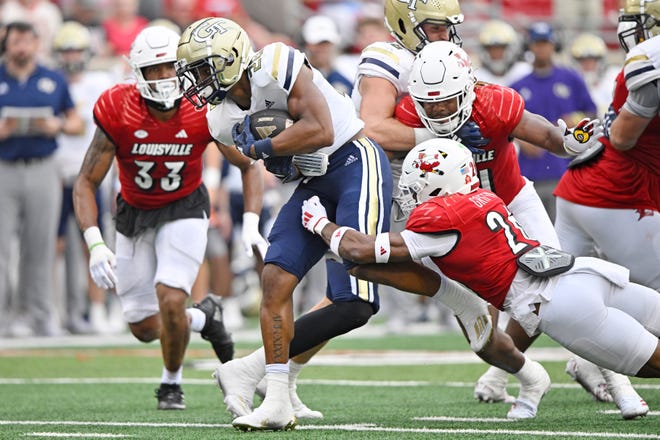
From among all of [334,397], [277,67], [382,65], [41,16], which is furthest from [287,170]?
[41,16]

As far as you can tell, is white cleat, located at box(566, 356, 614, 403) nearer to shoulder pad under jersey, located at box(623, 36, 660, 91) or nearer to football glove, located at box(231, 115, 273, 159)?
shoulder pad under jersey, located at box(623, 36, 660, 91)

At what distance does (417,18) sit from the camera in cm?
618

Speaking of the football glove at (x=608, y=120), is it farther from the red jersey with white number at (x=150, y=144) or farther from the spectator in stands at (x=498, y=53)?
the spectator in stands at (x=498, y=53)

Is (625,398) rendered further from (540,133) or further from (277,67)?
(277,67)

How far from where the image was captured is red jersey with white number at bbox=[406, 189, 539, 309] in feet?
17.1

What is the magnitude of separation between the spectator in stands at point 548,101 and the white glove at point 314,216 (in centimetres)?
453

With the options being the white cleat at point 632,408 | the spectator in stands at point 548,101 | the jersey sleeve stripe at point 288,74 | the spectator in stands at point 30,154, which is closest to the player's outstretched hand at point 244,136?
the jersey sleeve stripe at point 288,74

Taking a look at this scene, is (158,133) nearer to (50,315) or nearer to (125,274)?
(125,274)

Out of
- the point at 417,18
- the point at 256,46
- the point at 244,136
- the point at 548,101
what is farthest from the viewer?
the point at 256,46

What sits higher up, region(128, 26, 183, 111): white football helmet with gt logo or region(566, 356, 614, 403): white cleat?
region(128, 26, 183, 111): white football helmet with gt logo

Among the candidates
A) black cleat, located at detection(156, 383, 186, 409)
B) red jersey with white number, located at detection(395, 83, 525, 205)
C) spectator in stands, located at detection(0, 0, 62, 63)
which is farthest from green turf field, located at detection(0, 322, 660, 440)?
spectator in stands, located at detection(0, 0, 62, 63)

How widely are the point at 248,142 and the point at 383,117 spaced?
818 millimetres

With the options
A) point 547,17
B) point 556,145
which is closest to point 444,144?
point 556,145

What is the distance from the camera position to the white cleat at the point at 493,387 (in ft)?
21.4
